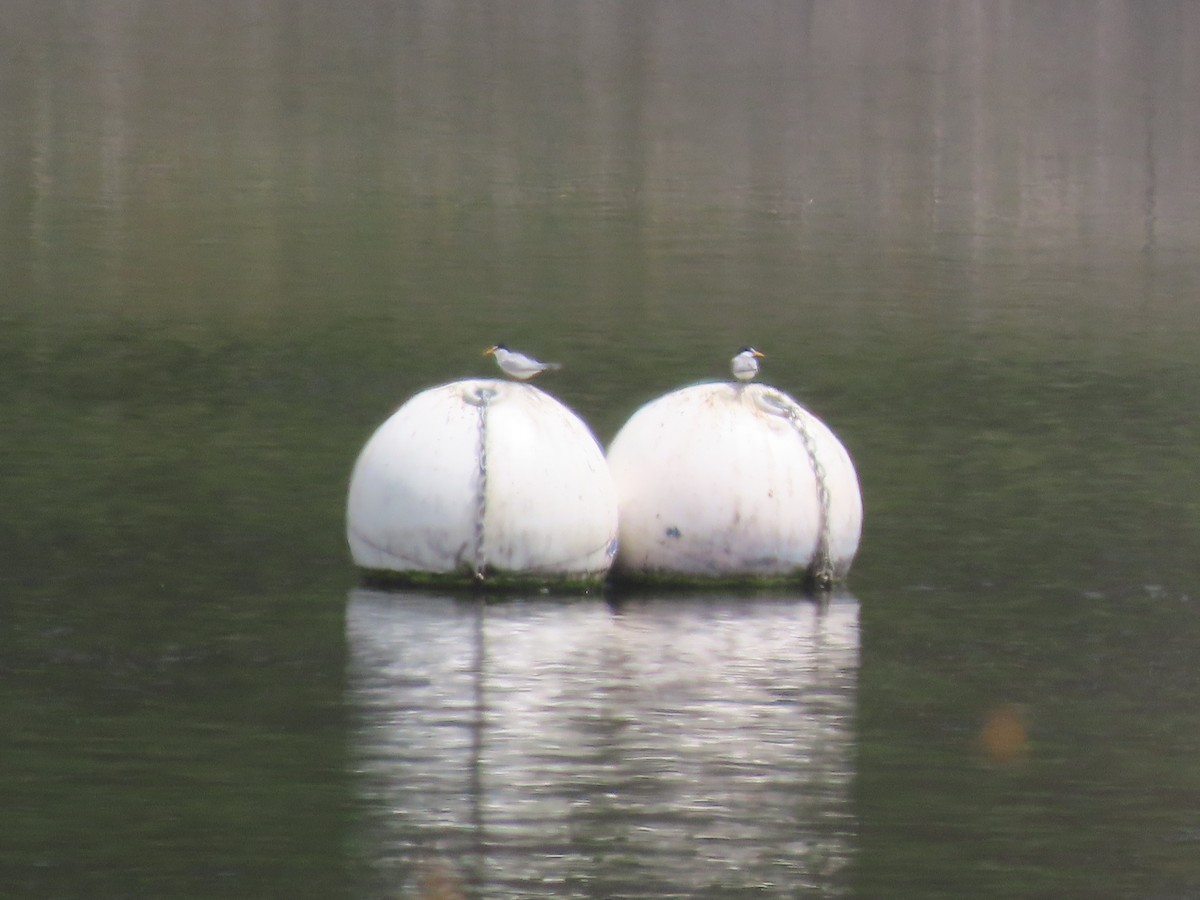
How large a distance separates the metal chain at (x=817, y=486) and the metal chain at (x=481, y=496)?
1947 millimetres

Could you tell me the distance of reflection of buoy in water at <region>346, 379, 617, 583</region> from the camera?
17.7 metres

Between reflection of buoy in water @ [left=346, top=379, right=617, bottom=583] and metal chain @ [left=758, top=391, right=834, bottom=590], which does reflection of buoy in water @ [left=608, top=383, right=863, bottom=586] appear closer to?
metal chain @ [left=758, top=391, right=834, bottom=590]

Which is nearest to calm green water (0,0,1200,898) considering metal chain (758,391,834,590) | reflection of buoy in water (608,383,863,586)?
metal chain (758,391,834,590)

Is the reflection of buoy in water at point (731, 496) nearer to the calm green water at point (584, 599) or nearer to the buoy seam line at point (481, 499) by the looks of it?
the calm green water at point (584, 599)

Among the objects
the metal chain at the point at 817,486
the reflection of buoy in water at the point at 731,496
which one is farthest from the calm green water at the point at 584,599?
the reflection of buoy in water at the point at 731,496

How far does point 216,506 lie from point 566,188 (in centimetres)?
3225

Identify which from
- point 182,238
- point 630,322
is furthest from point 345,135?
point 630,322

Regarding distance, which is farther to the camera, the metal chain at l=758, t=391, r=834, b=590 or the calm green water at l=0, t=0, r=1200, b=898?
the metal chain at l=758, t=391, r=834, b=590

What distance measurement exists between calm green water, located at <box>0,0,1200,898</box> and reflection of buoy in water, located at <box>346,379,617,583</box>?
1.40 ft

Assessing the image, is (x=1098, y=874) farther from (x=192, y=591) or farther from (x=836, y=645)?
(x=192, y=591)

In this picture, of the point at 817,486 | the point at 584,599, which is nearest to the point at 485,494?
the point at 584,599

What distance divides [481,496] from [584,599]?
0.95m

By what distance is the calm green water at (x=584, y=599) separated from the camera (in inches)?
484

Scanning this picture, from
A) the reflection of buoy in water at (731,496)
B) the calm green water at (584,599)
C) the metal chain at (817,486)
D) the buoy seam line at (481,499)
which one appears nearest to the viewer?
the calm green water at (584,599)
